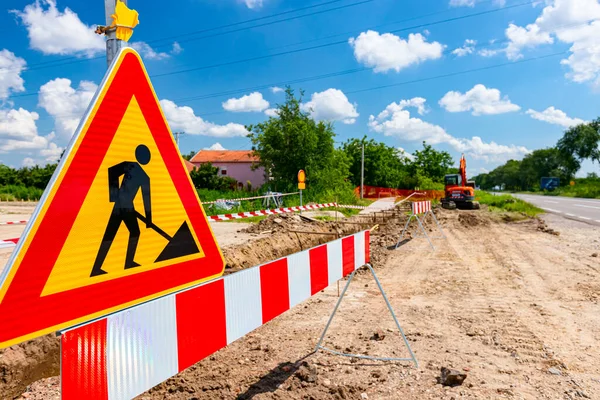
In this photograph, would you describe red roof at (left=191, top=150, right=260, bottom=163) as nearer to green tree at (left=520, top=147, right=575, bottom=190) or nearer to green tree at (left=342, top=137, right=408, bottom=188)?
green tree at (left=342, top=137, right=408, bottom=188)

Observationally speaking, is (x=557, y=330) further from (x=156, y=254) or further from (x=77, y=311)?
(x=77, y=311)

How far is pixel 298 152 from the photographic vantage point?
101ft

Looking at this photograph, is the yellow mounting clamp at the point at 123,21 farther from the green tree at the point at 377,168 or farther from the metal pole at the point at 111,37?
the green tree at the point at 377,168

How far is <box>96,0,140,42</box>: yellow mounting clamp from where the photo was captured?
5.85ft

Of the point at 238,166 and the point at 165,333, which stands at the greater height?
the point at 238,166

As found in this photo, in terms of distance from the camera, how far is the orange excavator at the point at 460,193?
959 inches

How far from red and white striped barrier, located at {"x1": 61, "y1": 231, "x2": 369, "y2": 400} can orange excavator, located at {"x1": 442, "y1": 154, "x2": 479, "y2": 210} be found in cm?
2404

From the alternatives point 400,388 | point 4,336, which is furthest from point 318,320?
point 4,336

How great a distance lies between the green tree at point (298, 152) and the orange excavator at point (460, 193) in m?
8.49

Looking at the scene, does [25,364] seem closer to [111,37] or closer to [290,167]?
[111,37]

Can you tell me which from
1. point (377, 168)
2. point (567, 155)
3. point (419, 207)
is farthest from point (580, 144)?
point (419, 207)

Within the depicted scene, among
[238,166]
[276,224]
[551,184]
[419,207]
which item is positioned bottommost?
[276,224]

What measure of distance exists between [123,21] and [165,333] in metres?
1.36

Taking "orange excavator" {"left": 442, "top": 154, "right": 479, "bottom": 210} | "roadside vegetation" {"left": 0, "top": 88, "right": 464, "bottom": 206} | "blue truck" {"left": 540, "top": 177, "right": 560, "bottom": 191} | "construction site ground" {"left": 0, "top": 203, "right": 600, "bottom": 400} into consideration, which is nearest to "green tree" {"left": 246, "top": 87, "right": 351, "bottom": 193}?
"roadside vegetation" {"left": 0, "top": 88, "right": 464, "bottom": 206}
